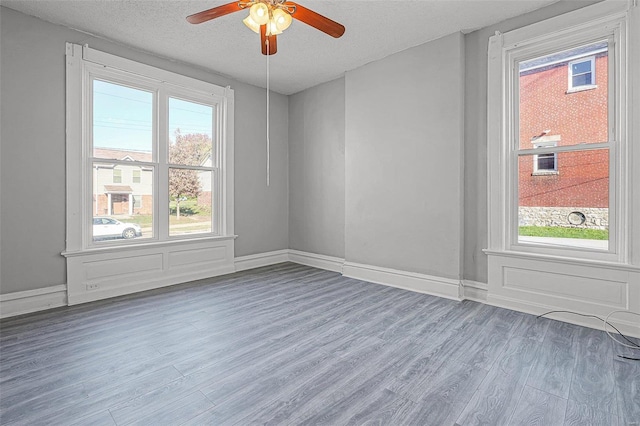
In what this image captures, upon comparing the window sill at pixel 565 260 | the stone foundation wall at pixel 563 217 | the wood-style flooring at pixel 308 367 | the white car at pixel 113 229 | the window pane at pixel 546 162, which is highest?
the window pane at pixel 546 162

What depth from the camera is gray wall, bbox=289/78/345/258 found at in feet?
16.4

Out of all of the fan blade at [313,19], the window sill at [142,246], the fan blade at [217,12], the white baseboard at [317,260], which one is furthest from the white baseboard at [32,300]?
the fan blade at [313,19]

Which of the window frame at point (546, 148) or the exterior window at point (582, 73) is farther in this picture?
the exterior window at point (582, 73)

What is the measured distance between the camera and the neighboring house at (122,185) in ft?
12.2

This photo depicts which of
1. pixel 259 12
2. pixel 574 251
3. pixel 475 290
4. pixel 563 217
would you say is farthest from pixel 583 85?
pixel 259 12

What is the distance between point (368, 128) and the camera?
4.34 meters

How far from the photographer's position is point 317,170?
5.30 meters

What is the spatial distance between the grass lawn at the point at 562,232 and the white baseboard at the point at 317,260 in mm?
2521

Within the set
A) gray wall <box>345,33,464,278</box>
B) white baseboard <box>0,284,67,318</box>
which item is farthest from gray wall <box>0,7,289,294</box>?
gray wall <box>345,33,464,278</box>

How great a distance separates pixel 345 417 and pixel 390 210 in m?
2.84

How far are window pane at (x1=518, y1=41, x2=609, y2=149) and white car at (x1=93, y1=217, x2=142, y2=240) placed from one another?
459cm

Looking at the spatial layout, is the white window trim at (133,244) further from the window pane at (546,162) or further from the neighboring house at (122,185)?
the window pane at (546,162)

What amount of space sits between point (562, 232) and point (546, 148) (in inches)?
32.9

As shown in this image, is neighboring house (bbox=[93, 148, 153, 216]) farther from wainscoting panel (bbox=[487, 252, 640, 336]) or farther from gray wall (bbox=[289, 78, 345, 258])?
wainscoting panel (bbox=[487, 252, 640, 336])
